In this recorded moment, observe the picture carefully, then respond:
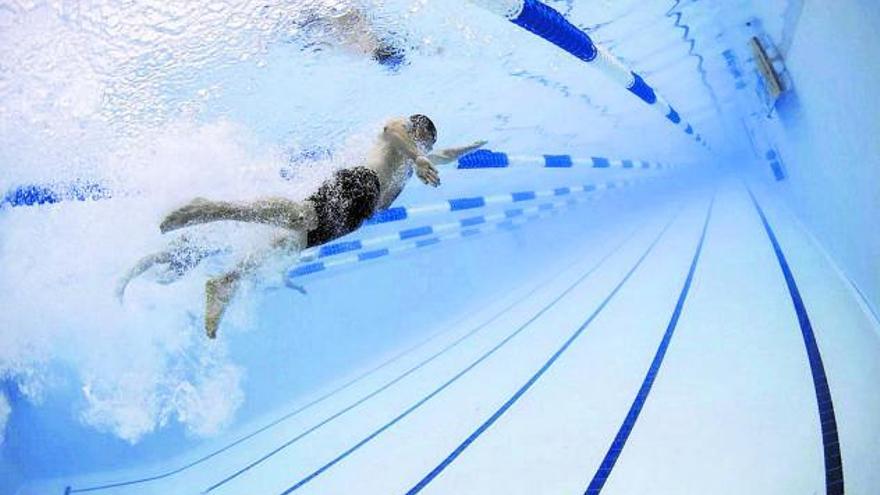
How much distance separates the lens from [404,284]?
659 centimetres

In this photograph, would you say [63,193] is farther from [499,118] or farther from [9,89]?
[499,118]

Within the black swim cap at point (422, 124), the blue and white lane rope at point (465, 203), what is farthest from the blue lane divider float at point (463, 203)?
the black swim cap at point (422, 124)

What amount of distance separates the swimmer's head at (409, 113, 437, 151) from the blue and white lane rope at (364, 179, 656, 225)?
1.58 ft

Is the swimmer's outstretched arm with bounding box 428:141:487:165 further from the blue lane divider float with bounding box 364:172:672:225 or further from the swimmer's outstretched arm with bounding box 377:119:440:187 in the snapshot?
the blue lane divider float with bounding box 364:172:672:225

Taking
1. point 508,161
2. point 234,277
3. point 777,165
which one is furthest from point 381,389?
point 777,165

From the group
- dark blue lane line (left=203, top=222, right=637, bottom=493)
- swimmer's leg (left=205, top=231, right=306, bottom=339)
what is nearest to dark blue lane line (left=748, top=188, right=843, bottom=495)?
swimmer's leg (left=205, top=231, right=306, bottom=339)

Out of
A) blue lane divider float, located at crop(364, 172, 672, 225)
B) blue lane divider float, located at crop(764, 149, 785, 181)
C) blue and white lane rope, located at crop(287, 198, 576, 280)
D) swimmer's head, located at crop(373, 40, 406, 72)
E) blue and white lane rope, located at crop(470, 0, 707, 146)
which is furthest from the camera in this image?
blue lane divider float, located at crop(764, 149, 785, 181)

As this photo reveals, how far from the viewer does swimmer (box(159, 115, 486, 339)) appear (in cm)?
232

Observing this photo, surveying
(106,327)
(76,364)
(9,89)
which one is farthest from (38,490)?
(9,89)

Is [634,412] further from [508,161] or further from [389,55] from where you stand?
[389,55]

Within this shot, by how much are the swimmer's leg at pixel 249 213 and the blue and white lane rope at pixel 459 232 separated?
2.23m

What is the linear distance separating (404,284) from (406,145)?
4.10 meters

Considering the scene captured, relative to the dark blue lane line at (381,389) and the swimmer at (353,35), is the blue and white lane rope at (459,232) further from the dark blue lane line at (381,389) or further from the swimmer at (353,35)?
the swimmer at (353,35)

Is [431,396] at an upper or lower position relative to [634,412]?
upper
